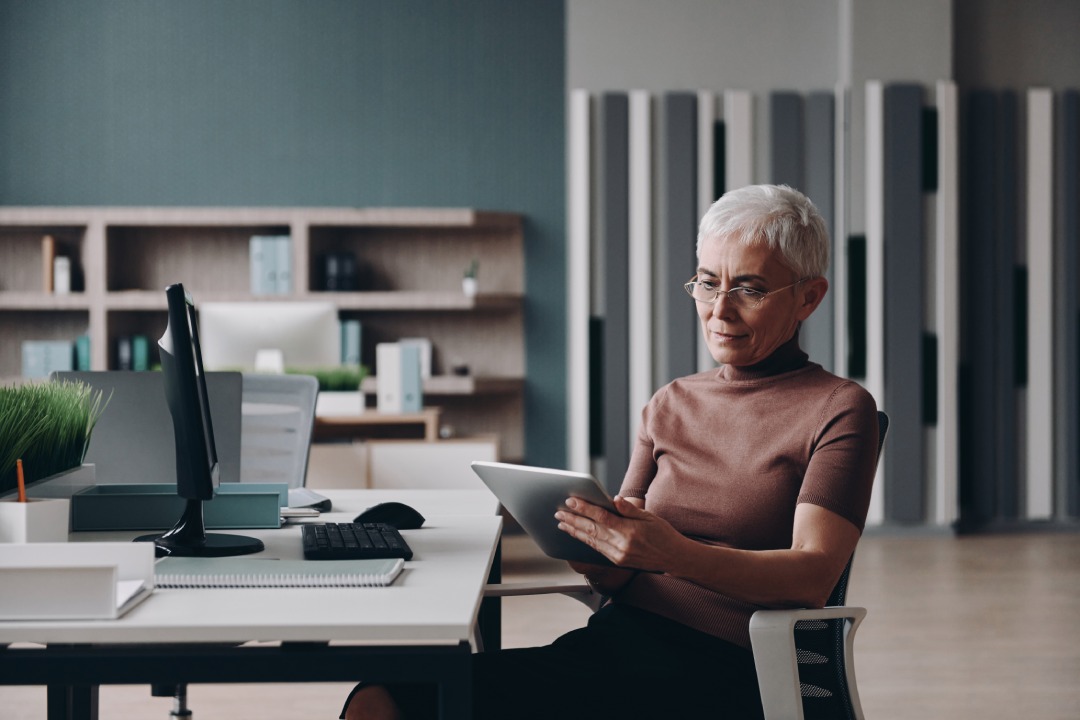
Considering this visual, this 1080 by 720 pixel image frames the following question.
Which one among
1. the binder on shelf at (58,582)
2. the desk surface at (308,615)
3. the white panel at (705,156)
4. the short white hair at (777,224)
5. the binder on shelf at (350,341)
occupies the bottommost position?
the desk surface at (308,615)

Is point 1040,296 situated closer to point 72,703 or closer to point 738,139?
point 738,139

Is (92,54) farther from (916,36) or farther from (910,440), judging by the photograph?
(910,440)

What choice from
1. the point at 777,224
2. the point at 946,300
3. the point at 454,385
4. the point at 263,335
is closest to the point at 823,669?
the point at 777,224

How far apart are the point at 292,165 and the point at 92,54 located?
131 centimetres

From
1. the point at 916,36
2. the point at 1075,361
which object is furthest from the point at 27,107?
the point at 1075,361

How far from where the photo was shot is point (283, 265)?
5.76 meters

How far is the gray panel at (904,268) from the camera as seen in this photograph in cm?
563

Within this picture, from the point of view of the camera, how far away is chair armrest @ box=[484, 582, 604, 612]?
1622 mm

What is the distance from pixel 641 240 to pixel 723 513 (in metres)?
4.39

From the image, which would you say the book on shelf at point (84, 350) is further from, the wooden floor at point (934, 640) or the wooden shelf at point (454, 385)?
the wooden floor at point (934, 640)

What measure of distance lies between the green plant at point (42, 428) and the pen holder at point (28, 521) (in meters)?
0.07

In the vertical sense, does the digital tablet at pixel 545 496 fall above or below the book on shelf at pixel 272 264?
below

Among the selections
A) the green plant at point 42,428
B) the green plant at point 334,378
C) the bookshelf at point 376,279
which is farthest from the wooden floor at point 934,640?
the green plant at point 42,428

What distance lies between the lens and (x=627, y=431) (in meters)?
5.93
